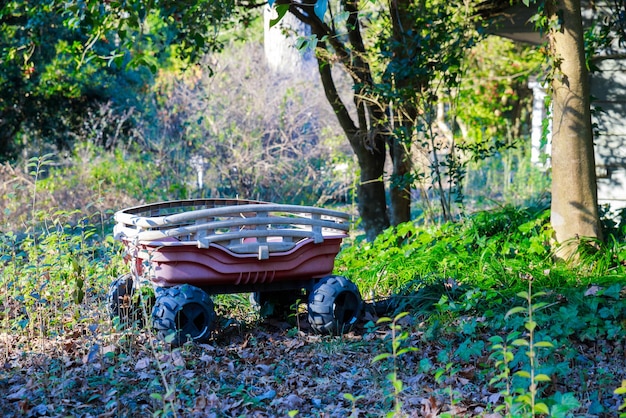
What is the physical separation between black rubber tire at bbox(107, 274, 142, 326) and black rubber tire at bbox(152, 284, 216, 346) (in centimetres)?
42

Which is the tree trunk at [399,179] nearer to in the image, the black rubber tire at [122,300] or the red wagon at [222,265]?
the red wagon at [222,265]

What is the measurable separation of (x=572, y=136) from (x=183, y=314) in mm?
3052

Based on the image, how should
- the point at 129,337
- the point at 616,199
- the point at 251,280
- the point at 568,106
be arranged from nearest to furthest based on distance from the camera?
the point at 129,337 → the point at 251,280 → the point at 568,106 → the point at 616,199

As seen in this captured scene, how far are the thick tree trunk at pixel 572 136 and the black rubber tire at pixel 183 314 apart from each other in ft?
8.87

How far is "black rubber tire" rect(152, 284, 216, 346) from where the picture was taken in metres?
4.35

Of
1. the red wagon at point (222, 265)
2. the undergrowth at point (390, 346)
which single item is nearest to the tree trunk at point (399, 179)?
the undergrowth at point (390, 346)

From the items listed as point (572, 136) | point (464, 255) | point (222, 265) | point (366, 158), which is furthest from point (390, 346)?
point (366, 158)

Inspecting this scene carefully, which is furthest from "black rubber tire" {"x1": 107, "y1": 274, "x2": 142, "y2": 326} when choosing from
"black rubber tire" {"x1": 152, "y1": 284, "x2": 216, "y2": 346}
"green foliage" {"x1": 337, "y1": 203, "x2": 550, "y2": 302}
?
"green foliage" {"x1": 337, "y1": 203, "x2": 550, "y2": 302}

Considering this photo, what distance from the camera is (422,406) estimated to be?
3535 mm

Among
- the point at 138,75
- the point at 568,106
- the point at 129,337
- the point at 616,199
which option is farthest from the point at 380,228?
the point at 138,75

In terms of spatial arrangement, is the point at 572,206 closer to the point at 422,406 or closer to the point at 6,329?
the point at 422,406

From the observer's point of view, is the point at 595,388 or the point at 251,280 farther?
the point at 251,280

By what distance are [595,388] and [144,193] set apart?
24.6ft

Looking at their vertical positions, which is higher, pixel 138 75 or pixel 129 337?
pixel 138 75
